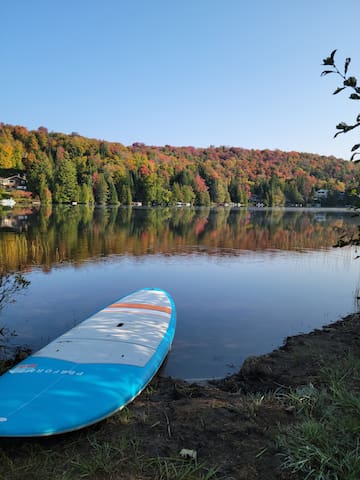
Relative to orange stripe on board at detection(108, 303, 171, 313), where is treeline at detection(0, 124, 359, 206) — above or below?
above

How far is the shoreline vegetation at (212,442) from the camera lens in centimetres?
252

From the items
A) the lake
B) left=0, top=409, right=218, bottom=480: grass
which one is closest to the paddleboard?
left=0, top=409, right=218, bottom=480: grass

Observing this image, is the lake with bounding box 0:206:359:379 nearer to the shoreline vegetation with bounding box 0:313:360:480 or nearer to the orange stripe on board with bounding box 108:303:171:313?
the orange stripe on board with bounding box 108:303:171:313

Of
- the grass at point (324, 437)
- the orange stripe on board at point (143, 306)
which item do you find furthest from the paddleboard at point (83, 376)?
the grass at point (324, 437)

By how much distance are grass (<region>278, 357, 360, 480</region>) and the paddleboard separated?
1696 millimetres

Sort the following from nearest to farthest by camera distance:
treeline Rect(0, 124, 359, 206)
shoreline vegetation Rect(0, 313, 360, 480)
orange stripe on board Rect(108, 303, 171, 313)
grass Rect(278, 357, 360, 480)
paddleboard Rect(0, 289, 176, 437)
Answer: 1. grass Rect(278, 357, 360, 480)
2. shoreline vegetation Rect(0, 313, 360, 480)
3. paddleboard Rect(0, 289, 176, 437)
4. orange stripe on board Rect(108, 303, 171, 313)
5. treeline Rect(0, 124, 359, 206)

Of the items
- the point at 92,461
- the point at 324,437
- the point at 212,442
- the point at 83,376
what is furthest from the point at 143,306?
the point at 324,437

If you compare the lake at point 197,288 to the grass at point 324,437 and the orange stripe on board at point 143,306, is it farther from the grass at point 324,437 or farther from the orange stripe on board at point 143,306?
the grass at point 324,437

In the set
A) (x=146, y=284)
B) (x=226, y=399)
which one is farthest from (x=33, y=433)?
(x=146, y=284)

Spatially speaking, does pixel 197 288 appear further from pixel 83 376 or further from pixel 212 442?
pixel 212 442

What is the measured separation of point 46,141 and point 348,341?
11302 cm

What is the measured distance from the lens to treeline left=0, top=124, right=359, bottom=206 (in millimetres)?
85194

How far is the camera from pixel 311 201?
134 m

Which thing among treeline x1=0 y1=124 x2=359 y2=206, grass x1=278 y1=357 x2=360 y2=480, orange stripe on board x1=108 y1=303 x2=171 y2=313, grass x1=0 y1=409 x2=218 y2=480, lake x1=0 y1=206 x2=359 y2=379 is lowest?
lake x1=0 y1=206 x2=359 y2=379
